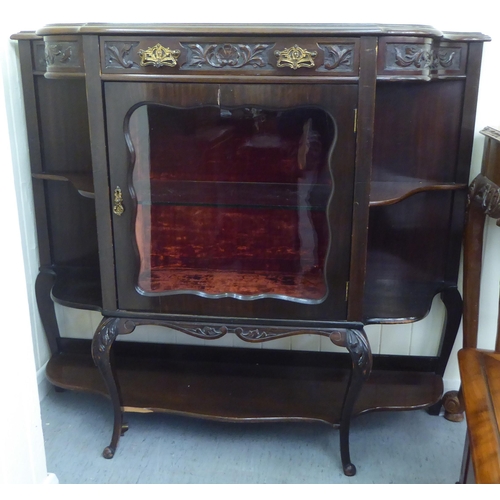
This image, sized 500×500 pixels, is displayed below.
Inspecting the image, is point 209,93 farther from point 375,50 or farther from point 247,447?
point 247,447

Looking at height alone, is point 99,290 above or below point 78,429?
above

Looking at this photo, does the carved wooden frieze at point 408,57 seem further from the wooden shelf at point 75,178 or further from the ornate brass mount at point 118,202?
the wooden shelf at point 75,178

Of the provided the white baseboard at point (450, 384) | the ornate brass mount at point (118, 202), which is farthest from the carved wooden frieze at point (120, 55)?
the white baseboard at point (450, 384)

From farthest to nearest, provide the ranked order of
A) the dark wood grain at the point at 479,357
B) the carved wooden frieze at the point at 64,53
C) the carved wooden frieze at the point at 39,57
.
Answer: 1. the carved wooden frieze at the point at 39,57
2. the carved wooden frieze at the point at 64,53
3. the dark wood grain at the point at 479,357

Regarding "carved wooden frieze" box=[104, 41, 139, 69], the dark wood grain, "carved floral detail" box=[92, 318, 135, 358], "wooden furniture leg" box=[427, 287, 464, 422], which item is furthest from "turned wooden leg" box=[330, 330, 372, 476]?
"carved wooden frieze" box=[104, 41, 139, 69]

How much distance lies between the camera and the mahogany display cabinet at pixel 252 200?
1036mm

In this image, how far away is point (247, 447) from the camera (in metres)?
1.38

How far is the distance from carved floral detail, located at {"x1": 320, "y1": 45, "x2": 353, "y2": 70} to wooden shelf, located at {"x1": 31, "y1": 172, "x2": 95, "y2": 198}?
58cm

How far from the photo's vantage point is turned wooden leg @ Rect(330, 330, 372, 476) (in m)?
1.18

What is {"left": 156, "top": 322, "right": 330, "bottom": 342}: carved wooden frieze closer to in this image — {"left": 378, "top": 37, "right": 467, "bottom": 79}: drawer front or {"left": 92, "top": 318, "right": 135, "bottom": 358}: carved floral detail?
{"left": 92, "top": 318, "right": 135, "bottom": 358}: carved floral detail

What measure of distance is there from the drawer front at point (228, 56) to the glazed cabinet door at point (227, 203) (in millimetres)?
34
